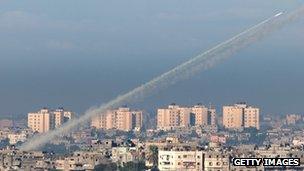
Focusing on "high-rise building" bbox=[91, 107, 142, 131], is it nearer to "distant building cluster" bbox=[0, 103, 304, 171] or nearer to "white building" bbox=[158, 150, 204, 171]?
"distant building cluster" bbox=[0, 103, 304, 171]

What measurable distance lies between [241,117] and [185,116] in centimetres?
476

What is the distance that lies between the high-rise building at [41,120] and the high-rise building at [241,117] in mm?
16115

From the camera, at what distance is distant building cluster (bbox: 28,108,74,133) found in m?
123

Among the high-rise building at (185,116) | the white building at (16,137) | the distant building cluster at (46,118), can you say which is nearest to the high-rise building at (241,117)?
the high-rise building at (185,116)

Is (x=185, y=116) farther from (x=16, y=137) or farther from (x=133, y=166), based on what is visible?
(x=133, y=166)

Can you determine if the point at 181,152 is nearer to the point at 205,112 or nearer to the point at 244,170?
the point at 244,170

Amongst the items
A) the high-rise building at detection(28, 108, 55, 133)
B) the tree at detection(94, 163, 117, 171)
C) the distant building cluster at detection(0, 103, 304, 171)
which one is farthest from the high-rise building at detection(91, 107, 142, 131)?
the tree at detection(94, 163, 117, 171)

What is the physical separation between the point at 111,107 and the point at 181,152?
10.3 meters

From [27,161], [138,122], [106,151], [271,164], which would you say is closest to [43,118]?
[138,122]

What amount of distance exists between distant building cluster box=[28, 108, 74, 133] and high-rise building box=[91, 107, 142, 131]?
15.3 feet

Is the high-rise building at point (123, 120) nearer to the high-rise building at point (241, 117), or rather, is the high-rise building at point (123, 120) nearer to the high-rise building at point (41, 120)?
the high-rise building at point (41, 120)

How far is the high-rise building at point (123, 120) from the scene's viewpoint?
135 metres

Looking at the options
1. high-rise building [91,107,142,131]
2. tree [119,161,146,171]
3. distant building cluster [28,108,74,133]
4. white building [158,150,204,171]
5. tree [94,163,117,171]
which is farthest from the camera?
high-rise building [91,107,142,131]

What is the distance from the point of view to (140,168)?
211 ft
